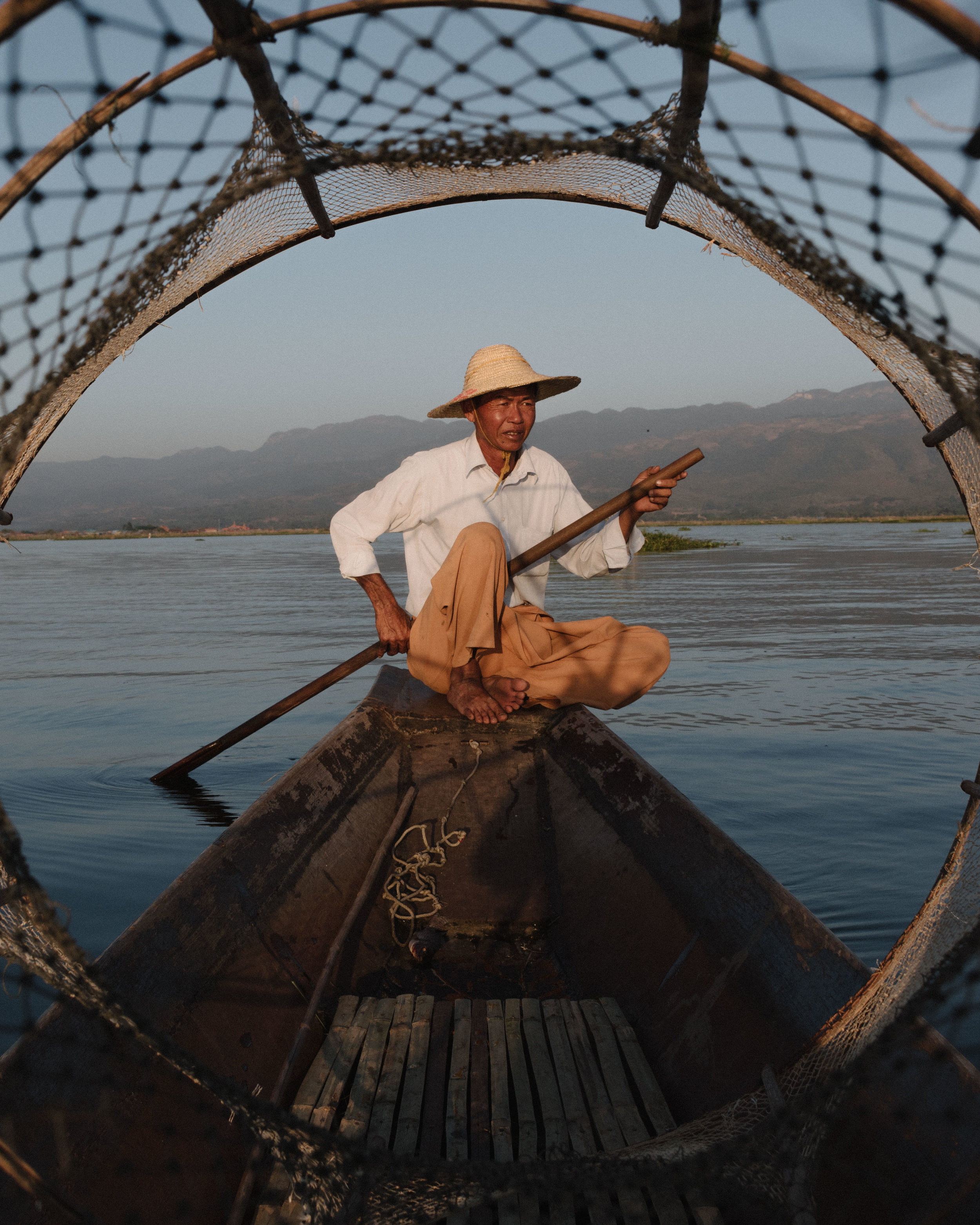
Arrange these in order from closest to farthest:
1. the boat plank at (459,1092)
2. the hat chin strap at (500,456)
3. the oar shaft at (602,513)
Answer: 1. the boat plank at (459,1092)
2. the oar shaft at (602,513)
3. the hat chin strap at (500,456)

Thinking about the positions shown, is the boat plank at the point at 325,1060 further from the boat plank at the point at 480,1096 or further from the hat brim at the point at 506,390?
the hat brim at the point at 506,390

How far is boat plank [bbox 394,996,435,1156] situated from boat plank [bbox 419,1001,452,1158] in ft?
0.04

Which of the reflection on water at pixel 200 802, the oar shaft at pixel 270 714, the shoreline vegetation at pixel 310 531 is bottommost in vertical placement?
the reflection on water at pixel 200 802

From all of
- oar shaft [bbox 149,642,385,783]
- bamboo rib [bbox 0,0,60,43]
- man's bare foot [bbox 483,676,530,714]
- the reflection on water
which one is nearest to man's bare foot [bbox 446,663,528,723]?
man's bare foot [bbox 483,676,530,714]

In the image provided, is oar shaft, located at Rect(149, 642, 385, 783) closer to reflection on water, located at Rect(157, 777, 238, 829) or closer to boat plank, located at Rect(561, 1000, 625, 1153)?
reflection on water, located at Rect(157, 777, 238, 829)

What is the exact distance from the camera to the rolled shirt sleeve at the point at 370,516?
363 centimetres

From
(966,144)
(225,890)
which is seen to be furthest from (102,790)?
(966,144)

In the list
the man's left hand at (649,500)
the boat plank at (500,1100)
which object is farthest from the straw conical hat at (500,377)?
the boat plank at (500,1100)

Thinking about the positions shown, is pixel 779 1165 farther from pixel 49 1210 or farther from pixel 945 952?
pixel 49 1210

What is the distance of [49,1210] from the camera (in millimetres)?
1293

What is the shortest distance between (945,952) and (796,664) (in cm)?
725

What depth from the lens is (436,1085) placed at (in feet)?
6.46

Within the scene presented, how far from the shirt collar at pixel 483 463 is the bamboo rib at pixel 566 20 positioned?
214 centimetres

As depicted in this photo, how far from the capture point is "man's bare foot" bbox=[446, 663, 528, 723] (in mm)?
3240
